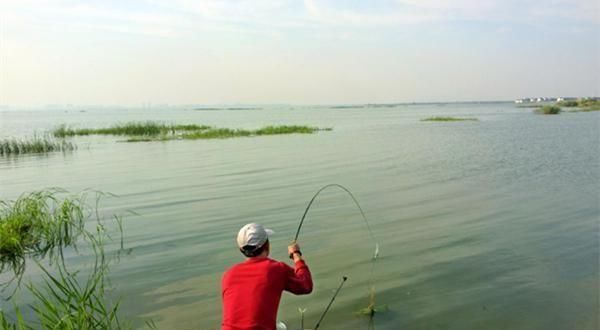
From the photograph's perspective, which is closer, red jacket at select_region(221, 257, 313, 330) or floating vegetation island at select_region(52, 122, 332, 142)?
red jacket at select_region(221, 257, 313, 330)

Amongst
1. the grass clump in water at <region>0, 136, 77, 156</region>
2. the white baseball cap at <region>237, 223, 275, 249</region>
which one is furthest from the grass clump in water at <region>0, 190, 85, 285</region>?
the grass clump in water at <region>0, 136, 77, 156</region>

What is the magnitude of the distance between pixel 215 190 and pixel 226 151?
39.1 feet

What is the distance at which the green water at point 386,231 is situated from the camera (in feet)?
21.1

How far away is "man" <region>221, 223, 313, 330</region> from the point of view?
3.49m

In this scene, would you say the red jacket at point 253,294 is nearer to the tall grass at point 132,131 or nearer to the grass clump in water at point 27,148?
the grass clump in water at point 27,148

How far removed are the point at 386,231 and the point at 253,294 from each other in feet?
22.6

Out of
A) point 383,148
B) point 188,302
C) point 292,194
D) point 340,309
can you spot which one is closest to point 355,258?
point 340,309

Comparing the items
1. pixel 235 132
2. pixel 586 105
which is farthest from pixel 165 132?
pixel 586 105

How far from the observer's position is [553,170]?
1702 centimetres

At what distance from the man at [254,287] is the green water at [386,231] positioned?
2.58m

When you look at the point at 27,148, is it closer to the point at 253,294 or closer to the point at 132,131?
the point at 132,131

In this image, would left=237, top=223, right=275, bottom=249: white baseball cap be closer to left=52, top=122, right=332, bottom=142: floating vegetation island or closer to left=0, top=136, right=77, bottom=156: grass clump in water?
left=0, top=136, right=77, bottom=156: grass clump in water

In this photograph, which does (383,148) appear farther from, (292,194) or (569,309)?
(569,309)

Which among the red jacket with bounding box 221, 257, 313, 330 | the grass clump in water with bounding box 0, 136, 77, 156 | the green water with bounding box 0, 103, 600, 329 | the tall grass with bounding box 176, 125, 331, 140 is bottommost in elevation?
the green water with bounding box 0, 103, 600, 329
